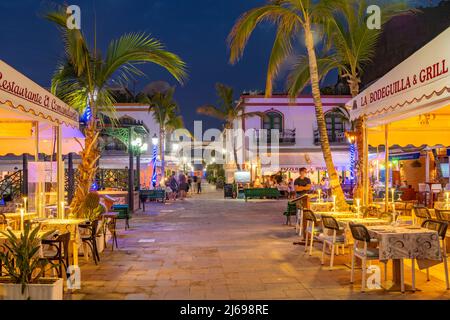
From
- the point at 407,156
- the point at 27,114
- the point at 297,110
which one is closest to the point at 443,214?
the point at 27,114

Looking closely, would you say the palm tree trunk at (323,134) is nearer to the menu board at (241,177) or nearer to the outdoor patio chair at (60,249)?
the outdoor patio chair at (60,249)

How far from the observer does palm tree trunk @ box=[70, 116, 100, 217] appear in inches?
444

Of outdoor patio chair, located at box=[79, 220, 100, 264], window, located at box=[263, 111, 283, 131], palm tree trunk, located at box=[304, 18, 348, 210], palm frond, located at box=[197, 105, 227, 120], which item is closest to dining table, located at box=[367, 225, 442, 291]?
palm tree trunk, located at box=[304, 18, 348, 210]

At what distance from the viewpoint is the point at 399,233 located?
7078mm

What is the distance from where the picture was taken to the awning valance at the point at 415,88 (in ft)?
22.5

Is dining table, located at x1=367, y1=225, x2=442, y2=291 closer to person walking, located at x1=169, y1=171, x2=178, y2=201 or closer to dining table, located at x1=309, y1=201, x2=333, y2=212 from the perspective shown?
dining table, located at x1=309, y1=201, x2=333, y2=212

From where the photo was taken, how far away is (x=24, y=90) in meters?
8.07

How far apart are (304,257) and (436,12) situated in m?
26.0

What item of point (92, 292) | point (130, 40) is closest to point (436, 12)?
point (130, 40)

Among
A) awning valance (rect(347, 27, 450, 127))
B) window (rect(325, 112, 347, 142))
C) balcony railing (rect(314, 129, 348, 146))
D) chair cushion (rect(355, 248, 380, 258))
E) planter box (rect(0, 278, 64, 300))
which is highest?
window (rect(325, 112, 347, 142))

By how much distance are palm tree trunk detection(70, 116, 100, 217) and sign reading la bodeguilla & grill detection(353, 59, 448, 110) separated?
5.89m

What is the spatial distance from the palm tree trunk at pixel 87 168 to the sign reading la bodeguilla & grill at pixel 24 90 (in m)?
1.19

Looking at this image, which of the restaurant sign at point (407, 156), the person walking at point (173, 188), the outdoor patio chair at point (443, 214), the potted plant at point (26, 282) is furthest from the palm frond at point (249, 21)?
the person walking at point (173, 188)
